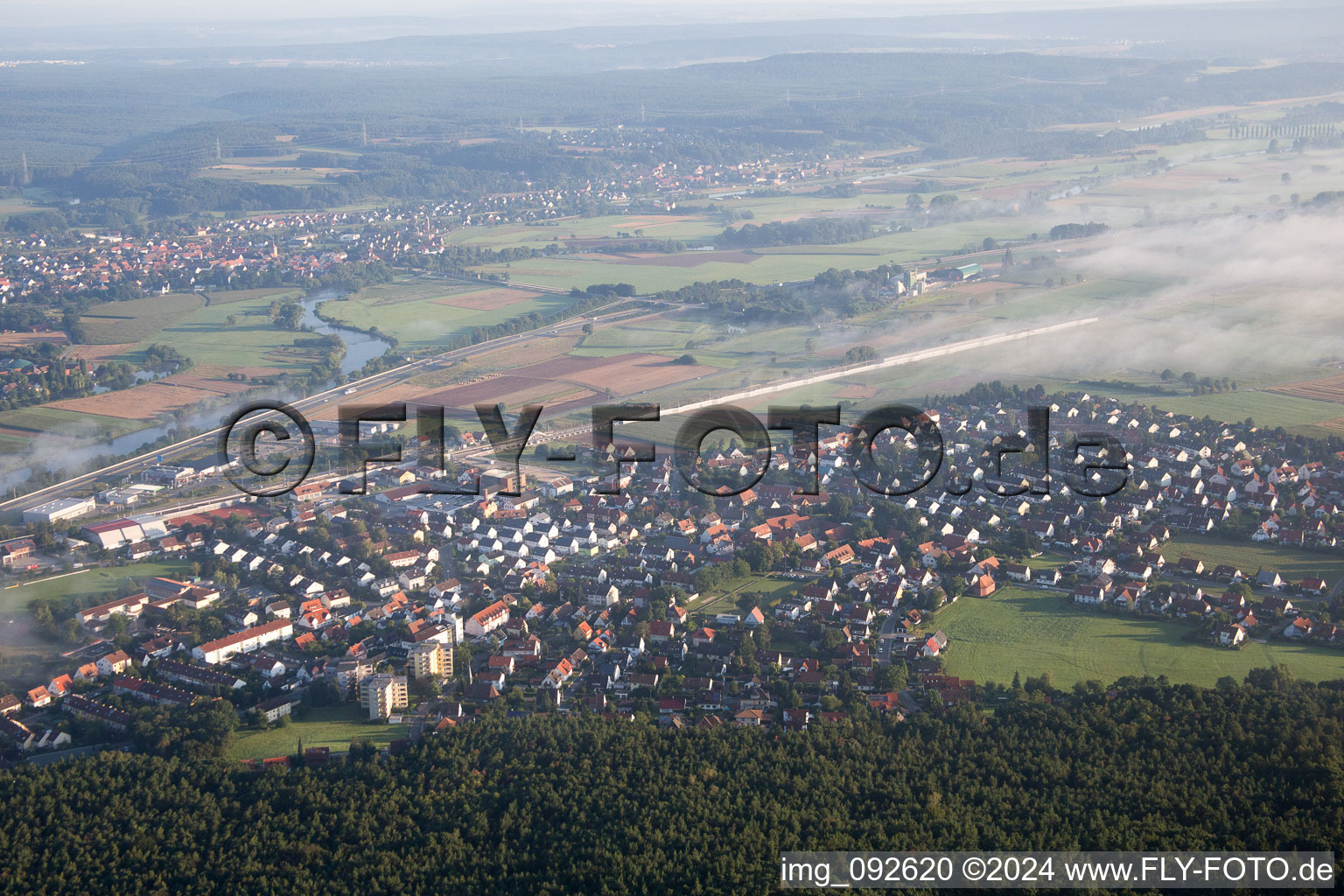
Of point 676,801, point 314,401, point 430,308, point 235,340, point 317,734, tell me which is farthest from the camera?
point 430,308

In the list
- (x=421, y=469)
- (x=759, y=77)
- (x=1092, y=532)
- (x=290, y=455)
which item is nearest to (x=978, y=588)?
(x=1092, y=532)

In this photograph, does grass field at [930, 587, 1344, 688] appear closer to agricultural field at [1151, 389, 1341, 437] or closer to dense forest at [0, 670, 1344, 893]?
dense forest at [0, 670, 1344, 893]

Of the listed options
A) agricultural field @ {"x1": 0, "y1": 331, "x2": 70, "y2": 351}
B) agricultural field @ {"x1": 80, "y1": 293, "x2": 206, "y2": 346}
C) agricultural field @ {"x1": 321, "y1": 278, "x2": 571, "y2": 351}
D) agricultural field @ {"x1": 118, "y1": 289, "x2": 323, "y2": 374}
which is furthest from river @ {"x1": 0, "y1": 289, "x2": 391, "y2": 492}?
agricultural field @ {"x1": 0, "y1": 331, "x2": 70, "y2": 351}

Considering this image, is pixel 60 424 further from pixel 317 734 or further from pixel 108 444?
pixel 317 734

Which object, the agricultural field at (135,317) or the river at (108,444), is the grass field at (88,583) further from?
the agricultural field at (135,317)

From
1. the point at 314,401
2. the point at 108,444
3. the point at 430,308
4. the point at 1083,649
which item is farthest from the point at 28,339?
the point at 1083,649

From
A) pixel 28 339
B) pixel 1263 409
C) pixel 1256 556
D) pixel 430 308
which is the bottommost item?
pixel 1256 556
